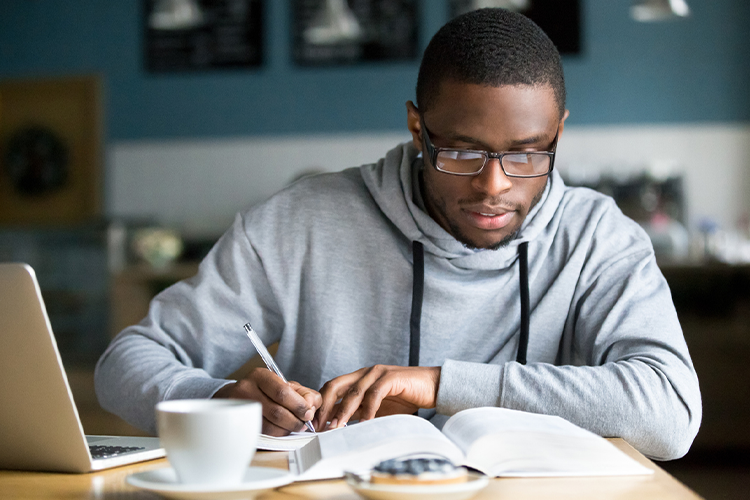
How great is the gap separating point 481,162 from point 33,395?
65cm

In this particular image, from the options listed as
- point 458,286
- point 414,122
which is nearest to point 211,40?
point 414,122

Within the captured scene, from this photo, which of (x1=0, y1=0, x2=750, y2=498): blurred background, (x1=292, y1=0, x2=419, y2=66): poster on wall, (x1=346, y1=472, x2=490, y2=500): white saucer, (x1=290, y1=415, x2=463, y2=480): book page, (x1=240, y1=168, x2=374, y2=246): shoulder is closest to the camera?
(x1=346, y1=472, x2=490, y2=500): white saucer

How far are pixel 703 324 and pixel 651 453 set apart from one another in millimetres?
2394

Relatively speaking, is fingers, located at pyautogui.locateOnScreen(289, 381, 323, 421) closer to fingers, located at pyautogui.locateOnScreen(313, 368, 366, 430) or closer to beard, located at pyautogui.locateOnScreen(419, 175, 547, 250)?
fingers, located at pyautogui.locateOnScreen(313, 368, 366, 430)

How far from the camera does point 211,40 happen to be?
4.70 metres


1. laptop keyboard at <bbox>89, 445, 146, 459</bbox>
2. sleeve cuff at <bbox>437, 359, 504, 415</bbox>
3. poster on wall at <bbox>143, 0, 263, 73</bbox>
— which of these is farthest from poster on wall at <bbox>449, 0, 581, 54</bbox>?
laptop keyboard at <bbox>89, 445, 146, 459</bbox>

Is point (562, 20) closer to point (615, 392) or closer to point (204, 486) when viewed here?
point (615, 392)

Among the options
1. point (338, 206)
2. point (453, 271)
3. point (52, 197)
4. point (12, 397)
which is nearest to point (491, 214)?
point (453, 271)

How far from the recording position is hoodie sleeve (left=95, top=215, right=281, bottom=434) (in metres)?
1.16

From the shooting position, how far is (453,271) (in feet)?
4.28

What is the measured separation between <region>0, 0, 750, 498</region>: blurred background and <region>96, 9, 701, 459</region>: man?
2.76m

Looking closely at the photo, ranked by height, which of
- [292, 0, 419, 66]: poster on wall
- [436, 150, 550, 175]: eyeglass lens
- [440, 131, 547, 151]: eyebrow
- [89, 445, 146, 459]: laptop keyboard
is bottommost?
[89, 445, 146, 459]: laptop keyboard

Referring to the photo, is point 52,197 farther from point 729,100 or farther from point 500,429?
point 500,429

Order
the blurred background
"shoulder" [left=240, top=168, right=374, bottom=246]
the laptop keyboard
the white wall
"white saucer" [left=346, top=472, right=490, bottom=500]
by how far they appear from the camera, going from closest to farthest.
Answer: "white saucer" [left=346, top=472, right=490, bottom=500], the laptop keyboard, "shoulder" [left=240, top=168, right=374, bottom=246], the blurred background, the white wall
